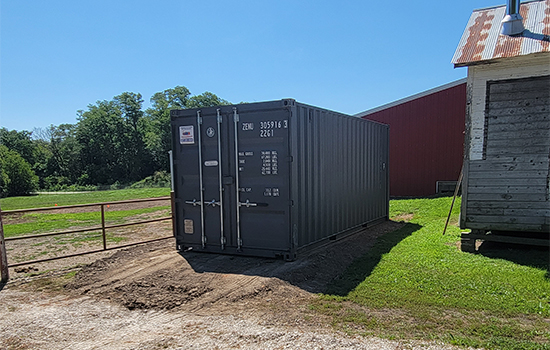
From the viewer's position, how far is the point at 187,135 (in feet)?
23.5

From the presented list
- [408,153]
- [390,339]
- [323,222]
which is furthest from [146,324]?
[408,153]

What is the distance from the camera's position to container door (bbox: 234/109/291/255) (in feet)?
21.1

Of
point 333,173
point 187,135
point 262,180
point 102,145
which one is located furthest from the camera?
point 102,145

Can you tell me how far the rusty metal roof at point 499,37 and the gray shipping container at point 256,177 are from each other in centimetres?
296

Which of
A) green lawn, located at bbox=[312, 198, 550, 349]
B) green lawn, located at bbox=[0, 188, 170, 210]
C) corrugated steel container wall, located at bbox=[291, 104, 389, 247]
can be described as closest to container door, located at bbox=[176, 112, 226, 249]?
corrugated steel container wall, located at bbox=[291, 104, 389, 247]

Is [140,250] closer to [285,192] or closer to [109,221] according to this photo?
[285,192]

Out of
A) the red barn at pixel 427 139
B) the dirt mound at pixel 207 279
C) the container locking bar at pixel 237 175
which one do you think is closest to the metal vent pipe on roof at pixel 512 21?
the dirt mound at pixel 207 279

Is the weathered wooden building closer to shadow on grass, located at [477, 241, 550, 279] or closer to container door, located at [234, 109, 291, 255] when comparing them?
shadow on grass, located at [477, 241, 550, 279]

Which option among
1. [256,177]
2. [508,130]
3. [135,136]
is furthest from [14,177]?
[508,130]

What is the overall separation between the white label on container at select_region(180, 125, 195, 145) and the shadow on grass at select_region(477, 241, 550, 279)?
6122 millimetres

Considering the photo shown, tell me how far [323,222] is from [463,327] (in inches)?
149

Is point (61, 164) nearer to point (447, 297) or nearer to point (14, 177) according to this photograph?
point (14, 177)

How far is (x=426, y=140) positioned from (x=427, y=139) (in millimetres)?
65

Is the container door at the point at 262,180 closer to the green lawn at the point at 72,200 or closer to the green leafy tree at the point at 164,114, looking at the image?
the green lawn at the point at 72,200
